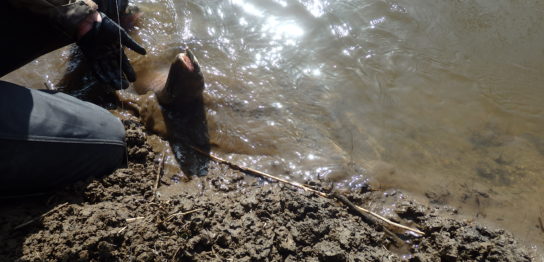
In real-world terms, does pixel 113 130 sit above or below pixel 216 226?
above

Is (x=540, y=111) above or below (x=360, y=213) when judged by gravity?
above

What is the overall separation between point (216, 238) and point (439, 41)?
125 inches

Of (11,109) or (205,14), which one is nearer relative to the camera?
(11,109)

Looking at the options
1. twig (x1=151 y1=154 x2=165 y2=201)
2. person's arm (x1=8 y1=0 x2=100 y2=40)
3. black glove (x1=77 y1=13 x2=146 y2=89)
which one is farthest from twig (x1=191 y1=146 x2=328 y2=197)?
person's arm (x1=8 y1=0 x2=100 y2=40)

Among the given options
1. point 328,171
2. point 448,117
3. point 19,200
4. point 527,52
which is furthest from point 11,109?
point 527,52

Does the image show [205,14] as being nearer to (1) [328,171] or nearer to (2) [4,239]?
(1) [328,171]

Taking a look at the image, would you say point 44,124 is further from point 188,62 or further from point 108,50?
point 188,62

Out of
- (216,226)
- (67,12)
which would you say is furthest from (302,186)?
(67,12)

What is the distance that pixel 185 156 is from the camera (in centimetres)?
296

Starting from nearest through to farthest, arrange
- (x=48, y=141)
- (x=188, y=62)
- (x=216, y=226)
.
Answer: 1. (x=48, y=141)
2. (x=216, y=226)
3. (x=188, y=62)

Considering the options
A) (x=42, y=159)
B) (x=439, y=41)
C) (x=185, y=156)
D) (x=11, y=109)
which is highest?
(x=439, y=41)

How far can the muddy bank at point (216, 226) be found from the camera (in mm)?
2059

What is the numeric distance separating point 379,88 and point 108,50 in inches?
93.2

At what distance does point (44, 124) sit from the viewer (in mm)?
2188
